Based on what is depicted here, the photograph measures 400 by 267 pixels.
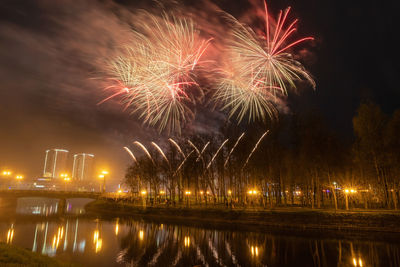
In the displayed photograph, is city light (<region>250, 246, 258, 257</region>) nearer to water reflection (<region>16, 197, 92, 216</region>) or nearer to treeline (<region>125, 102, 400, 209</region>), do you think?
treeline (<region>125, 102, 400, 209</region>)

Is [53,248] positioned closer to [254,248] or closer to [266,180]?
[254,248]

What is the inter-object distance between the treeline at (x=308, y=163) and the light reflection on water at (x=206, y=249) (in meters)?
15.9

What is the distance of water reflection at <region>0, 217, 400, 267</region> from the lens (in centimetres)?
2317

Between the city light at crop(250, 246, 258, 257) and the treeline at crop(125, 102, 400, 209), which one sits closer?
the city light at crop(250, 246, 258, 257)

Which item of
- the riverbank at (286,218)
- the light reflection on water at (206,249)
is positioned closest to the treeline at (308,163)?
the riverbank at (286,218)

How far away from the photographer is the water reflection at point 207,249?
912 inches

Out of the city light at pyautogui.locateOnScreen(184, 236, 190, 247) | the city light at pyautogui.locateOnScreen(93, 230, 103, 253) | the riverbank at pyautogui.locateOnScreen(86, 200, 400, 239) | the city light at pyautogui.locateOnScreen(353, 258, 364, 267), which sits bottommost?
the city light at pyautogui.locateOnScreen(93, 230, 103, 253)

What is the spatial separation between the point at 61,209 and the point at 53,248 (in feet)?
203

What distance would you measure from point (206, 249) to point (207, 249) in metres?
0.11

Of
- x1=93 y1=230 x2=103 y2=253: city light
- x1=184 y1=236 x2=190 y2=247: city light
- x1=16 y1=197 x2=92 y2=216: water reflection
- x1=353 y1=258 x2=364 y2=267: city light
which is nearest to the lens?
x1=353 y1=258 x2=364 y2=267: city light

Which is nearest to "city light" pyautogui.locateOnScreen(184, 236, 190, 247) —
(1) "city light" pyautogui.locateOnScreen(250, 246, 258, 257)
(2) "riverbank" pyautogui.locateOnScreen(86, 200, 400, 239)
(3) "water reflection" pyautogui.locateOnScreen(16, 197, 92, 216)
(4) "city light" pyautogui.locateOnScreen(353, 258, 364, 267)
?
(1) "city light" pyautogui.locateOnScreen(250, 246, 258, 257)

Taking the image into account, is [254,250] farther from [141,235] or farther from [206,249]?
[141,235]

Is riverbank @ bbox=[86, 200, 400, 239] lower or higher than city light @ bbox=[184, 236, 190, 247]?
higher

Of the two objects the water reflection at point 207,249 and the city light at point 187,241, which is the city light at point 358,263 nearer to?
the water reflection at point 207,249
